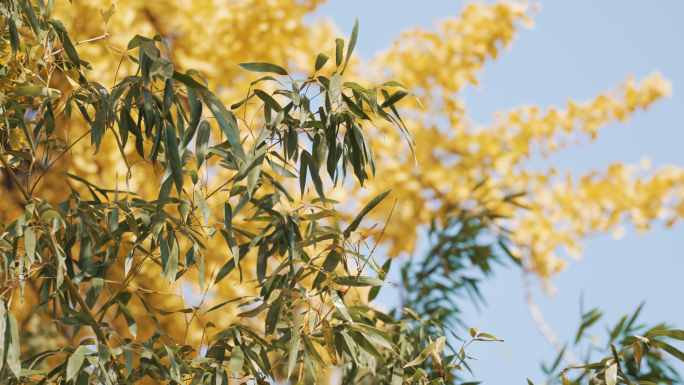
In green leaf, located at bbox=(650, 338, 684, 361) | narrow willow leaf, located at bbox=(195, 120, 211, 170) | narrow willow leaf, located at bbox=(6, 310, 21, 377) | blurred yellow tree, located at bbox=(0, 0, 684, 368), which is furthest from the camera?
blurred yellow tree, located at bbox=(0, 0, 684, 368)

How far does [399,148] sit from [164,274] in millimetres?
1851

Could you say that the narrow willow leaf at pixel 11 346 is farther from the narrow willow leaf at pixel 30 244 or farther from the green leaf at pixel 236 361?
the green leaf at pixel 236 361

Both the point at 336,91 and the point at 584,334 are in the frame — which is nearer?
the point at 336,91

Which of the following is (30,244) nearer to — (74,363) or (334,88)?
(74,363)

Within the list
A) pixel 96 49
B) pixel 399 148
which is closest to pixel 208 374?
pixel 96 49

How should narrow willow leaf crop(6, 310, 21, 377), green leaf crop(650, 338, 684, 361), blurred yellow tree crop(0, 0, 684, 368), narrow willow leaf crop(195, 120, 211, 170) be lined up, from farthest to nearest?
blurred yellow tree crop(0, 0, 684, 368)
green leaf crop(650, 338, 684, 361)
narrow willow leaf crop(195, 120, 211, 170)
narrow willow leaf crop(6, 310, 21, 377)

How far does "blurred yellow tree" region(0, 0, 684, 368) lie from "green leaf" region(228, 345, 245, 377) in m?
0.95

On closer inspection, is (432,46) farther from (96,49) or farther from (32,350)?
(32,350)

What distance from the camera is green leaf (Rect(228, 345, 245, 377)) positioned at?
63 cm

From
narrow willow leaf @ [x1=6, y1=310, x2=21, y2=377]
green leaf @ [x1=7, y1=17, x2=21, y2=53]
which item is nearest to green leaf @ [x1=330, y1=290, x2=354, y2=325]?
narrow willow leaf @ [x1=6, y1=310, x2=21, y2=377]

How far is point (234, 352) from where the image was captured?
2.16ft

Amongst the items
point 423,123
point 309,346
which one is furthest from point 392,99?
point 423,123

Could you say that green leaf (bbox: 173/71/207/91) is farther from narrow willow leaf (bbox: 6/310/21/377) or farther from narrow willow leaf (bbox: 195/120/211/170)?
narrow willow leaf (bbox: 6/310/21/377)

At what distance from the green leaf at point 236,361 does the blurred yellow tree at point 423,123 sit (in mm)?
952
